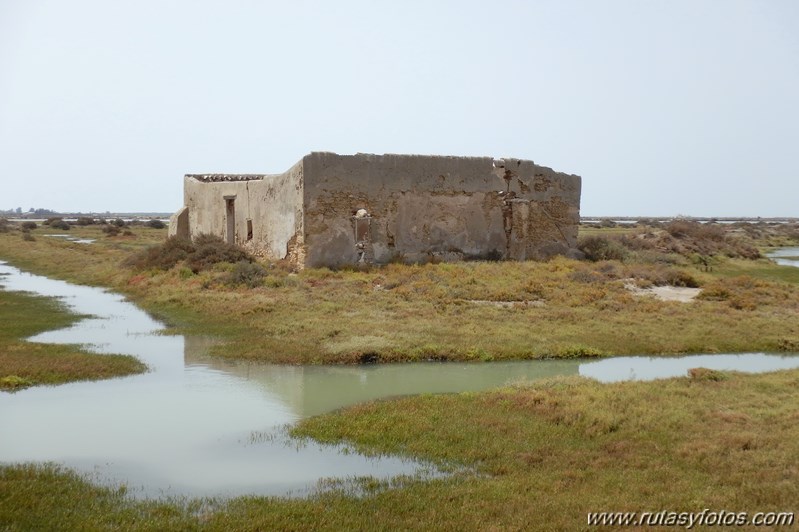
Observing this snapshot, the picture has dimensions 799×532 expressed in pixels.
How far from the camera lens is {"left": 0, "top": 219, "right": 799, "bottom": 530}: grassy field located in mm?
6273

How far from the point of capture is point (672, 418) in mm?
8828

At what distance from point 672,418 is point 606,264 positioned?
53.1ft

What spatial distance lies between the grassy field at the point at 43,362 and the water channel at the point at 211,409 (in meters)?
0.33

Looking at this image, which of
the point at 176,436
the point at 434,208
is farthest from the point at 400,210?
the point at 176,436

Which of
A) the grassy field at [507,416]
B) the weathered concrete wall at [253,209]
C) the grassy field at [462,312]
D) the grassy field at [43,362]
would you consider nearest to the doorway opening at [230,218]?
the weathered concrete wall at [253,209]

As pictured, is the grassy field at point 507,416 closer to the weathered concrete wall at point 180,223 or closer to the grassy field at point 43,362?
the grassy field at point 43,362

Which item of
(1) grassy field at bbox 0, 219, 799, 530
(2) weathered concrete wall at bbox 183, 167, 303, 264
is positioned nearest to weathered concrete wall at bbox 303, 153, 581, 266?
(2) weathered concrete wall at bbox 183, 167, 303, 264

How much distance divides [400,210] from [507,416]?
49.6 ft

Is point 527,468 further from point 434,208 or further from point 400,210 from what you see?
point 434,208

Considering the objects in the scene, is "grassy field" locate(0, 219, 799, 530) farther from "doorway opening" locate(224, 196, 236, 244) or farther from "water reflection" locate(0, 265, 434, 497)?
"doorway opening" locate(224, 196, 236, 244)

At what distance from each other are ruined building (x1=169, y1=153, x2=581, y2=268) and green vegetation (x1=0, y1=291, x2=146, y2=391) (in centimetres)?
829

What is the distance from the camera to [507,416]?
9.30 metres

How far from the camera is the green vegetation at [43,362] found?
11125 mm

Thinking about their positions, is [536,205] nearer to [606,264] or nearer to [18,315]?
[606,264]
